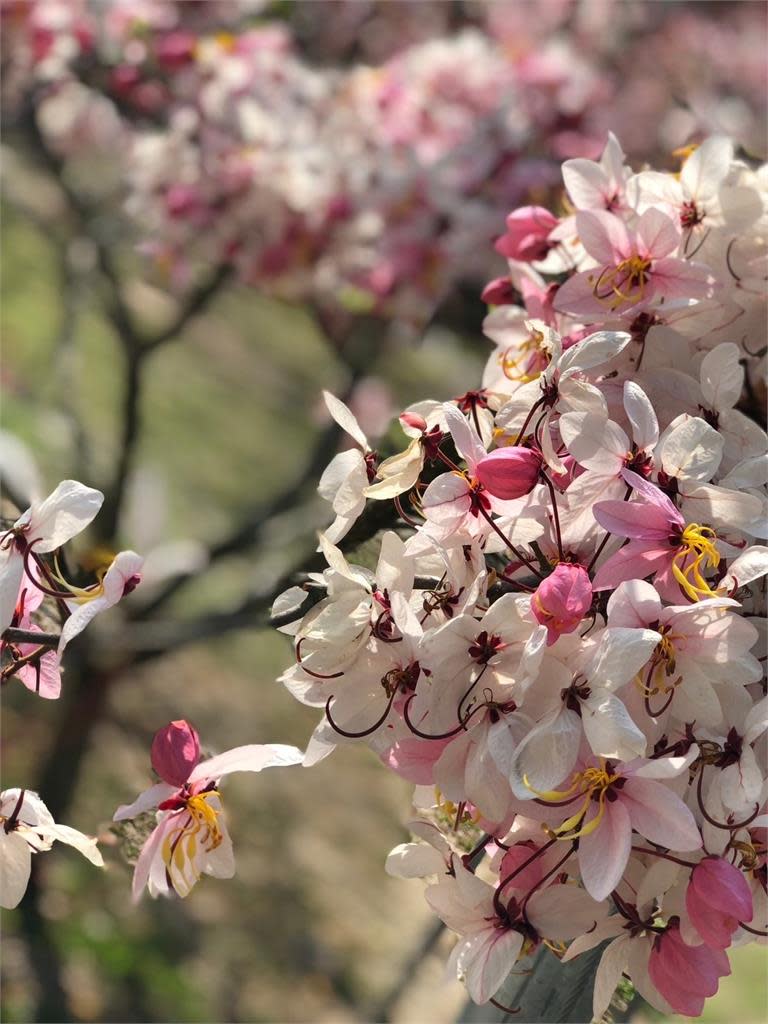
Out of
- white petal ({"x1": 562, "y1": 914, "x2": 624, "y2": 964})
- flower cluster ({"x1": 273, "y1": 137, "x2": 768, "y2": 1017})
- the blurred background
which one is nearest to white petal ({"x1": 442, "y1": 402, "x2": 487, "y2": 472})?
flower cluster ({"x1": 273, "y1": 137, "x2": 768, "y2": 1017})

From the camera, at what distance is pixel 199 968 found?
168 centimetres

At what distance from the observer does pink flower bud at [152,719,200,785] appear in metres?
0.47

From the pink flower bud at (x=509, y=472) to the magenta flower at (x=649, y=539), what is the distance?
0.10 feet

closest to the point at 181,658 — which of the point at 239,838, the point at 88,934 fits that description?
the point at 239,838

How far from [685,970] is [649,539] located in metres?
0.18

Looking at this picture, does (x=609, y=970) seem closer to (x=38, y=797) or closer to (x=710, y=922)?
(x=710, y=922)

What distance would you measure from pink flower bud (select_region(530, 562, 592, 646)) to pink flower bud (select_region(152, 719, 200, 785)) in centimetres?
17

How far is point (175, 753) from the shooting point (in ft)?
1.56

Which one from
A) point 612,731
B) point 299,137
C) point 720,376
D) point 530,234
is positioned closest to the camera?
point 612,731

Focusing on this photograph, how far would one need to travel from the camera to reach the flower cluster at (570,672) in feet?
1.36

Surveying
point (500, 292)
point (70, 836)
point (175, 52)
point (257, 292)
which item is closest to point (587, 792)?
point (70, 836)

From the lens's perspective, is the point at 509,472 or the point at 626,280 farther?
the point at 626,280

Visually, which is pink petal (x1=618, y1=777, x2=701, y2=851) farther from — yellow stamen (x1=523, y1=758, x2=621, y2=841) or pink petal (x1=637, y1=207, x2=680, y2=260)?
pink petal (x1=637, y1=207, x2=680, y2=260)

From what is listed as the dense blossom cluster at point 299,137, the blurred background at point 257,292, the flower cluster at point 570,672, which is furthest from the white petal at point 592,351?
the dense blossom cluster at point 299,137
